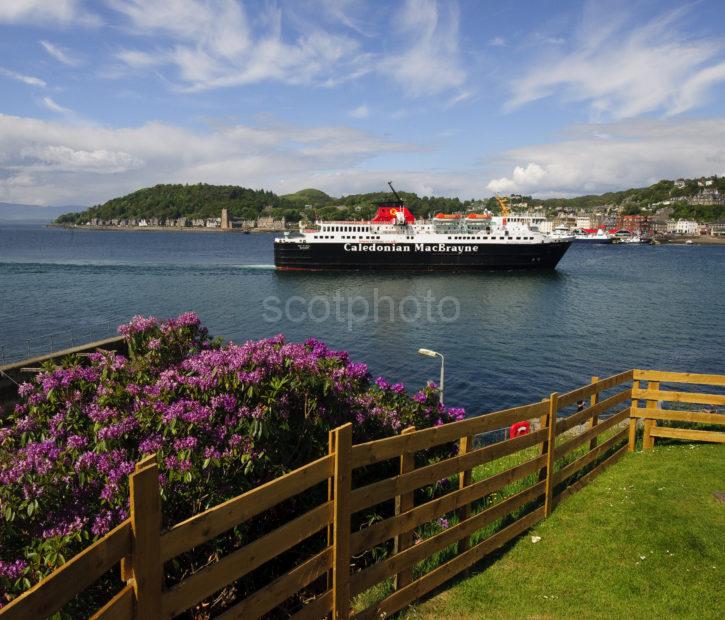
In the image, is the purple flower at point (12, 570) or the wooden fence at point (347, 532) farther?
the purple flower at point (12, 570)

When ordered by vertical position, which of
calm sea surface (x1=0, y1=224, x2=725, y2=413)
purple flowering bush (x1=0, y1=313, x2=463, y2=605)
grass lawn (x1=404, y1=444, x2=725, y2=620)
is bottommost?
calm sea surface (x1=0, y1=224, x2=725, y2=413)

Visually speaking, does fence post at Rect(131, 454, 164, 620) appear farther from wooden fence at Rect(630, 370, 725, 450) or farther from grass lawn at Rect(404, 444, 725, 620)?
wooden fence at Rect(630, 370, 725, 450)

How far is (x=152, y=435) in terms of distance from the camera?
4.52 metres

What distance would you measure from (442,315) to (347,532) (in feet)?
Result: 128

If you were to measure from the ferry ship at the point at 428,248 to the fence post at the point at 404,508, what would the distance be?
211 ft

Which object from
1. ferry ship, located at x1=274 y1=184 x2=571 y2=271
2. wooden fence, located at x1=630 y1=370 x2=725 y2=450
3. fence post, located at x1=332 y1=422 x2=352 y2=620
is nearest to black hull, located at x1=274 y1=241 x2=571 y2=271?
ferry ship, located at x1=274 y1=184 x2=571 y2=271

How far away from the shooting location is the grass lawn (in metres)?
4.52

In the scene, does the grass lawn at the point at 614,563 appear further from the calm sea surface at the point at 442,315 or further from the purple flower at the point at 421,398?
the calm sea surface at the point at 442,315

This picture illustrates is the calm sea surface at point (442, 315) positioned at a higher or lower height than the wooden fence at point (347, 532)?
lower

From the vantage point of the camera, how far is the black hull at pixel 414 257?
67.0 meters

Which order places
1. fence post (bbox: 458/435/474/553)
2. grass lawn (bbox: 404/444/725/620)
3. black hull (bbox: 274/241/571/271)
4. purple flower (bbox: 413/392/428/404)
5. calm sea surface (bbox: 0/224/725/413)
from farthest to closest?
black hull (bbox: 274/241/571/271) < calm sea surface (bbox: 0/224/725/413) < purple flower (bbox: 413/392/428/404) < fence post (bbox: 458/435/474/553) < grass lawn (bbox: 404/444/725/620)

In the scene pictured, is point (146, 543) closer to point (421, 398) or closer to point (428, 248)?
point (421, 398)

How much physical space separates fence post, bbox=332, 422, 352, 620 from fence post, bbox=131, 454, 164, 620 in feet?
4.44

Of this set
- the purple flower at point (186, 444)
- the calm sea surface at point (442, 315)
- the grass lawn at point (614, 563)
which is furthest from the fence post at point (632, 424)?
the calm sea surface at point (442, 315)
